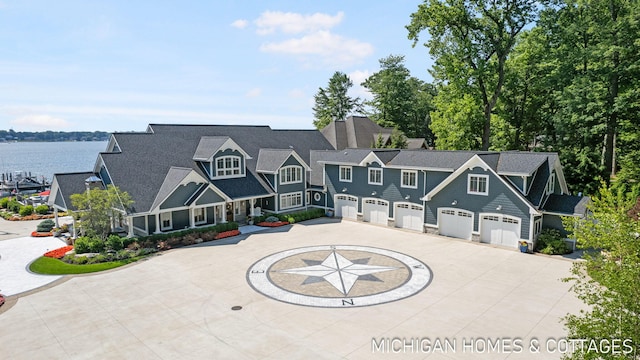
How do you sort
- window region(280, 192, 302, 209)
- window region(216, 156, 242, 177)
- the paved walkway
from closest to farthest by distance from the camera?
1. the paved walkway
2. window region(216, 156, 242, 177)
3. window region(280, 192, 302, 209)

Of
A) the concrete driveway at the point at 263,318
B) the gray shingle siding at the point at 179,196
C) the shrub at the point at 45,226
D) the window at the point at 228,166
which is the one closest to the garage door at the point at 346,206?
the window at the point at 228,166

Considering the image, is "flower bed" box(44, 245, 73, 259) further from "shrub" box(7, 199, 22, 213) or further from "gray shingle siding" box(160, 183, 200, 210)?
"shrub" box(7, 199, 22, 213)

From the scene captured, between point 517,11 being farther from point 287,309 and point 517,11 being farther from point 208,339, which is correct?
point 208,339

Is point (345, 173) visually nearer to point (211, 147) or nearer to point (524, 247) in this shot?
point (211, 147)

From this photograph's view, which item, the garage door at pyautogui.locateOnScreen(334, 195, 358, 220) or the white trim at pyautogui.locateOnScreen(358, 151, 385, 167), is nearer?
the white trim at pyautogui.locateOnScreen(358, 151, 385, 167)

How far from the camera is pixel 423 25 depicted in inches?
1571

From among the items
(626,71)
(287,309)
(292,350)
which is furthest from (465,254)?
(626,71)

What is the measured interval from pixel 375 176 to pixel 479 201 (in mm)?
9118

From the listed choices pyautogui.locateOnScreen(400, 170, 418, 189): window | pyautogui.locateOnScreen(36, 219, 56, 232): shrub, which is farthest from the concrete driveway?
pyautogui.locateOnScreen(36, 219, 56, 232): shrub

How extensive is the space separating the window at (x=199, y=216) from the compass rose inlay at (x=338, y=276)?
870cm

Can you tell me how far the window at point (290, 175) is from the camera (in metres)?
36.2

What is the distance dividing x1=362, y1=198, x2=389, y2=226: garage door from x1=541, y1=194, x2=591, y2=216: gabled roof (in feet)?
39.1

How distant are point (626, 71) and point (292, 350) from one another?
36.2 metres

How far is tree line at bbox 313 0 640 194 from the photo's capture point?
3400 cm
